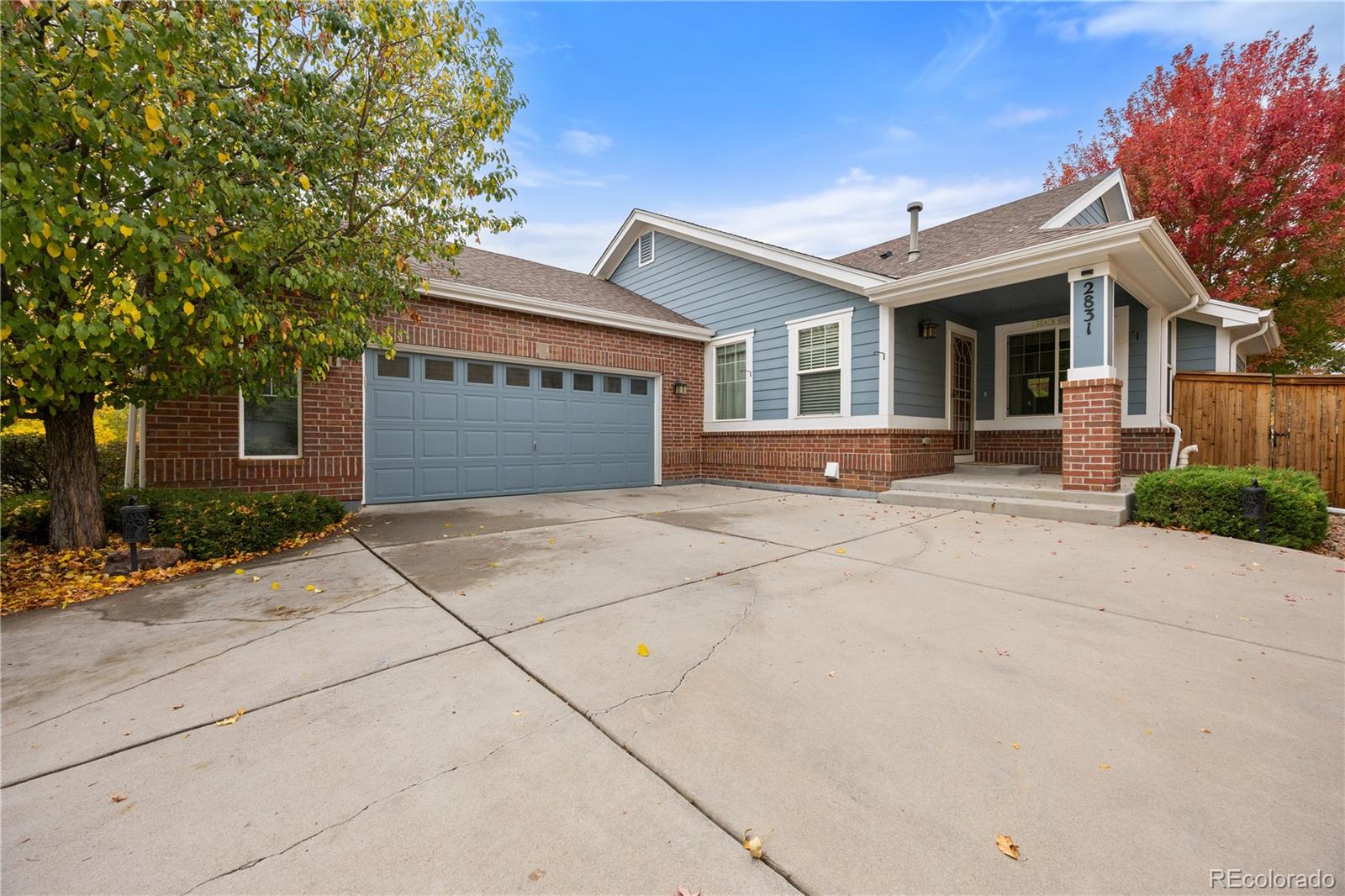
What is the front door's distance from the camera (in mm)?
9375

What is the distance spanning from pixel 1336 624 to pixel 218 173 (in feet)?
24.5

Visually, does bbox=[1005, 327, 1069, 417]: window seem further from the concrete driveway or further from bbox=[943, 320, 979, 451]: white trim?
the concrete driveway

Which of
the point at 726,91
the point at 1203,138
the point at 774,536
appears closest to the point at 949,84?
the point at 726,91

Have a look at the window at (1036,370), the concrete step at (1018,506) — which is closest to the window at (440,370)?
the concrete step at (1018,506)

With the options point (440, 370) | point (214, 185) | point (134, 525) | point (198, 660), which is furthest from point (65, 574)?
point (440, 370)

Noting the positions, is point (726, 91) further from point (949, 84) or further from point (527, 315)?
point (527, 315)

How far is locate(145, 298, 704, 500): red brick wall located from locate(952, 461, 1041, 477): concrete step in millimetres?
5724

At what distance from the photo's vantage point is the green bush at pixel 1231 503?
475 cm

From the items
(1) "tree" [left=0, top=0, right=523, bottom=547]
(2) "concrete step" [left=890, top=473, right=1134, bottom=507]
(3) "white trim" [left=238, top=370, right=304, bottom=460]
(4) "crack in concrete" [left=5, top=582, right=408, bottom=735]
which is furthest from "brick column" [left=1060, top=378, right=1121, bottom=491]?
(3) "white trim" [left=238, top=370, right=304, bottom=460]

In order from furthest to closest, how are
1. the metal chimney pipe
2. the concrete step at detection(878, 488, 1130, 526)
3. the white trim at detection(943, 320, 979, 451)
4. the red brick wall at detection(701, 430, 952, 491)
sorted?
1. the white trim at detection(943, 320, 979, 451)
2. the metal chimney pipe
3. the red brick wall at detection(701, 430, 952, 491)
4. the concrete step at detection(878, 488, 1130, 526)

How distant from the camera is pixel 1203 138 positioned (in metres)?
10.6

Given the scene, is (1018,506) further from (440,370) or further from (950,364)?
(440,370)

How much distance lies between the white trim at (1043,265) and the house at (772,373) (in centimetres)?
3

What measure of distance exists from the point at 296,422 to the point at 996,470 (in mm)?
10532
